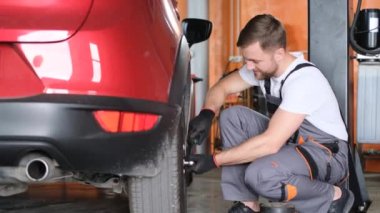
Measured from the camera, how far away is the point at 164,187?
2209mm

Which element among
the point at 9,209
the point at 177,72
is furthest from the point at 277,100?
→ the point at 9,209

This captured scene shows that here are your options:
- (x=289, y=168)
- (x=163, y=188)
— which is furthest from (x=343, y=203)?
(x=163, y=188)

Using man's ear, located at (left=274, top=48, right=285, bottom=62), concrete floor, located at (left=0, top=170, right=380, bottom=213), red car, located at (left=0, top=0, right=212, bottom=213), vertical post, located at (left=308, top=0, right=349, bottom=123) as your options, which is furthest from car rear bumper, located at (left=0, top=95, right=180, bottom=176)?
concrete floor, located at (left=0, top=170, right=380, bottom=213)

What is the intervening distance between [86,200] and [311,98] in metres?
1.80

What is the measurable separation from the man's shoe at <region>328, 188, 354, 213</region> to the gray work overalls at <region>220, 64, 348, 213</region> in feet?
0.11

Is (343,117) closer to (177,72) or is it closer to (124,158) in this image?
(177,72)

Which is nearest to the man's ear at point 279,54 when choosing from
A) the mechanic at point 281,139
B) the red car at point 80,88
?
the mechanic at point 281,139

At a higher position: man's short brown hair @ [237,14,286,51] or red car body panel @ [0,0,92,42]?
red car body panel @ [0,0,92,42]

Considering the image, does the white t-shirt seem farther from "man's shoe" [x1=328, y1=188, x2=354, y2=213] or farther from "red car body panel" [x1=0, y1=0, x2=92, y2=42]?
"red car body panel" [x1=0, y1=0, x2=92, y2=42]

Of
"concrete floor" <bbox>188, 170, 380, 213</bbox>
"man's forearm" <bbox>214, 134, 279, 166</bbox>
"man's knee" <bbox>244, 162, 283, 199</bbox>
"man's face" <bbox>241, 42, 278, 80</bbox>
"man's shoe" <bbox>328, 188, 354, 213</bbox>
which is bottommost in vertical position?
"concrete floor" <bbox>188, 170, 380, 213</bbox>

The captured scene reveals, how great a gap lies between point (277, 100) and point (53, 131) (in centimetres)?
137

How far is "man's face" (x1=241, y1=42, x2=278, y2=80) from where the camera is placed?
2719mm

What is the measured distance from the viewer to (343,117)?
10.2 feet

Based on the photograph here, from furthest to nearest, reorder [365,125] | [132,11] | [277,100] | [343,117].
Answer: [365,125] → [343,117] → [277,100] → [132,11]
